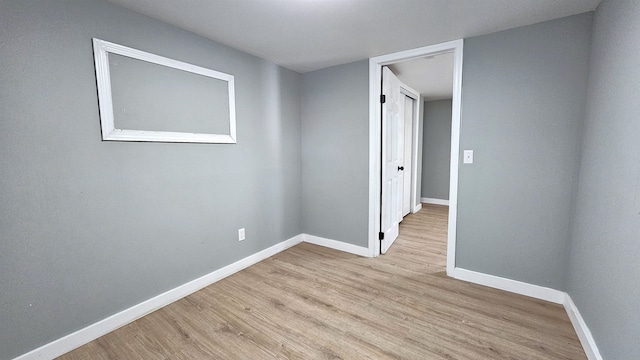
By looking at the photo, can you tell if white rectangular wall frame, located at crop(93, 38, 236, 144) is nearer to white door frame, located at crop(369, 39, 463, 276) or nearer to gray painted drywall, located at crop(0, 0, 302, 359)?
gray painted drywall, located at crop(0, 0, 302, 359)

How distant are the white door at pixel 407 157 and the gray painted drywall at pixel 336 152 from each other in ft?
6.12

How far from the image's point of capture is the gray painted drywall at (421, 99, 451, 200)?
18.2 ft

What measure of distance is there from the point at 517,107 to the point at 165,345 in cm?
311

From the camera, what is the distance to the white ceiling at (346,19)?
66.9 inches

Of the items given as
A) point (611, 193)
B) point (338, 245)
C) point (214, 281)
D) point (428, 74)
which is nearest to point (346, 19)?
point (611, 193)

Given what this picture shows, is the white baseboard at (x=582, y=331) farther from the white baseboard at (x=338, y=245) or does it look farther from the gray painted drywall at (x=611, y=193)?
the white baseboard at (x=338, y=245)

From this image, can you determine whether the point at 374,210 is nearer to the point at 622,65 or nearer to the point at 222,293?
the point at 222,293

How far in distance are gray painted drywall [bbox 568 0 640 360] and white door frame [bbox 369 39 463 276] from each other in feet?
2.70

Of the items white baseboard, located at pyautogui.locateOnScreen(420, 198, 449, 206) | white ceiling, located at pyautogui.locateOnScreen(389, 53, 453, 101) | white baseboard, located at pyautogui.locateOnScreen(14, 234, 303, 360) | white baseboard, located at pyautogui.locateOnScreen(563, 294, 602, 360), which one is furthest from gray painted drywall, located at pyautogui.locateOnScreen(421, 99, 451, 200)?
white baseboard, located at pyautogui.locateOnScreen(14, 234, 303, 360)

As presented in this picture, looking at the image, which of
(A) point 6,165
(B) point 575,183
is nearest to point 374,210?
(B) point 575,183

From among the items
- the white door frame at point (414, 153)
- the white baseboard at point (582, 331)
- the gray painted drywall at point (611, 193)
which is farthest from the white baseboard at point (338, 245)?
the white door frame at point (414, 153)

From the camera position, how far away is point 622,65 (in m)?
1.36

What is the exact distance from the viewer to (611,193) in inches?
55.2

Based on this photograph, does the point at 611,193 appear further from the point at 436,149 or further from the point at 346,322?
the point at 436,149
